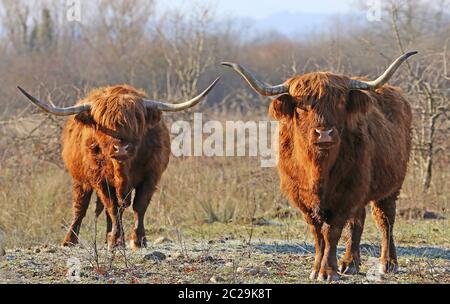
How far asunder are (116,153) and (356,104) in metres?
2.41

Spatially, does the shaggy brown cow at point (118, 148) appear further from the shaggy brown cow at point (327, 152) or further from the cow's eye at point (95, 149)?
the shaggy brown cow at point (327, 152)

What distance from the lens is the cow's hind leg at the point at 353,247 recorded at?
695 centimetres

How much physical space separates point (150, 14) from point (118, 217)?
28296mm

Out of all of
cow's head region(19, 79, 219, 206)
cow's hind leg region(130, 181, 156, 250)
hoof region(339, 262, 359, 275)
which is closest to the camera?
hoof region(339, 262, 359, 275)

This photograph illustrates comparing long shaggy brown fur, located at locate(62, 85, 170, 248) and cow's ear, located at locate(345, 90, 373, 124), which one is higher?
cow's ear, located at locate(345, 90, 373, 124)

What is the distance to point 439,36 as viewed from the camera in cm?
2283

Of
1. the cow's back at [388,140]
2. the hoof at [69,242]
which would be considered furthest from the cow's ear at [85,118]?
the cow's back at [388,140]

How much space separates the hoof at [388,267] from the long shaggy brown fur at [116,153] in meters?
2.29

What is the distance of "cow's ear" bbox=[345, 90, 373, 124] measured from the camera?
21.4ft

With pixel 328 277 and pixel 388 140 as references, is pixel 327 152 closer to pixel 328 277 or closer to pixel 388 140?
pixel 328 277

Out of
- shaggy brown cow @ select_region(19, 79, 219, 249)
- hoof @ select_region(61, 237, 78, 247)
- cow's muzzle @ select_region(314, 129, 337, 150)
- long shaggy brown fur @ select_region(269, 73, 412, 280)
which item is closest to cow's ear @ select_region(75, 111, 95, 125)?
shaggy brown cow @ select_region(19, 79, 219, 249)

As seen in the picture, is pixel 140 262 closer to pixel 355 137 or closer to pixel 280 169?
pixel 280 169

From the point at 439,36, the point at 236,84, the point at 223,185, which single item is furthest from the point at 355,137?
the point at 236,84

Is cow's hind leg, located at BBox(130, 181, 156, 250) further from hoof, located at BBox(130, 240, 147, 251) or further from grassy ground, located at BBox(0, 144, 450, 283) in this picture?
grassy ground, located at BBox(0, 144, 450, 283)
